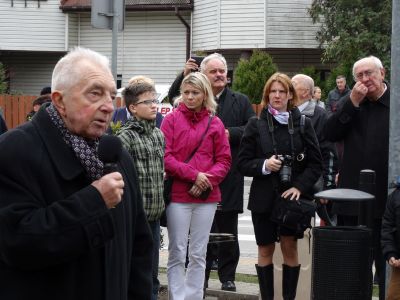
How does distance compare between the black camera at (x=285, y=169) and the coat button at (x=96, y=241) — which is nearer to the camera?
the coat button at (x=96, y=241)

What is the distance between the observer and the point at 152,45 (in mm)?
36594

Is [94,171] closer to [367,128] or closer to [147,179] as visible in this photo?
[147,179]

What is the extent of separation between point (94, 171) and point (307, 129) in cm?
485

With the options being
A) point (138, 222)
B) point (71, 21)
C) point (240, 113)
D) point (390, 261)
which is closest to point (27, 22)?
point (71, 21)

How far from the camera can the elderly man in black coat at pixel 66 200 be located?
3398mm

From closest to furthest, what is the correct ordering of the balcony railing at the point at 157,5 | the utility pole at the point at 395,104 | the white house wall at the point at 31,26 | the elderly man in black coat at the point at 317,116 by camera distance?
the utility pole at the point at 395,104 → the elderly man in black coat at the point at 317,116 → the balcony railing at the point at 157,5 → the white house wall at the point at 31,26

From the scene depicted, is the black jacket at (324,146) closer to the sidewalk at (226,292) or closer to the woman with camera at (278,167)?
the woman with camera at (278,167)

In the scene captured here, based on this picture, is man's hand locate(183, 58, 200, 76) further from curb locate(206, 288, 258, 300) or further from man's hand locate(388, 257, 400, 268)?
man's hand locate(388, 257, 400, 268)

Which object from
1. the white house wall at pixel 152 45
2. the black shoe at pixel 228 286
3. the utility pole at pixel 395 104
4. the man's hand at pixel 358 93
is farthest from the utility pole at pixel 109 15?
the white house wall at pixel 152 45

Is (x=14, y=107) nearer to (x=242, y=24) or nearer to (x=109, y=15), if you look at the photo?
(x=242, y=24)

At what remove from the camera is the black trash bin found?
655cm

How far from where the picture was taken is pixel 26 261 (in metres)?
3.40

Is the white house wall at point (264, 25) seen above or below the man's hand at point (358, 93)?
above

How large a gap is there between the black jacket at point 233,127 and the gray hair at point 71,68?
5482 millimetres
